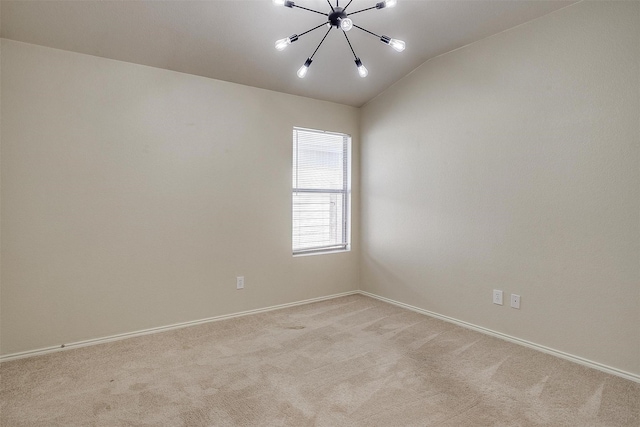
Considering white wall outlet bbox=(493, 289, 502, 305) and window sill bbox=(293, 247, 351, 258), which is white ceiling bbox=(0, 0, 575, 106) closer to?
window sill bbox=(293, 247, 351, 258)

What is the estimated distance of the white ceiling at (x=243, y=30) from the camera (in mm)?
2402

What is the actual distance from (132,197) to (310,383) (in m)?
2.04

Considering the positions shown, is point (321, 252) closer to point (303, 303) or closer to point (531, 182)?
point (303, 303)

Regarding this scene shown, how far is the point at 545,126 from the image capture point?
8.71 feet

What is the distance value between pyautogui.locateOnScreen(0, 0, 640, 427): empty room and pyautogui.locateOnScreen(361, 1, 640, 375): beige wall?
15 mm

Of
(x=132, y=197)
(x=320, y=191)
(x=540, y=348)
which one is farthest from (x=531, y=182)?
(x=132, y=197)

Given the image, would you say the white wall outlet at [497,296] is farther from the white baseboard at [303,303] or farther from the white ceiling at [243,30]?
the white ceiling at [243,30]

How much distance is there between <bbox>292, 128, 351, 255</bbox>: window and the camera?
3945 mm

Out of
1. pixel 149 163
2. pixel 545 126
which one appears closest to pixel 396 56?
pixel 545 126

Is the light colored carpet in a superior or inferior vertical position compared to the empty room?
inferior

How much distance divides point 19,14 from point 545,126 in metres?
3.72

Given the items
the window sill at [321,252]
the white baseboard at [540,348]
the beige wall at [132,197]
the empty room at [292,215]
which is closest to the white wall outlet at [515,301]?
the empty room at [292,215]

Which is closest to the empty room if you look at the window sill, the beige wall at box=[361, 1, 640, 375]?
the beige wall at box=[361, 1, 640, 375]

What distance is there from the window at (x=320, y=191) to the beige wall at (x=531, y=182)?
0.65 meters
